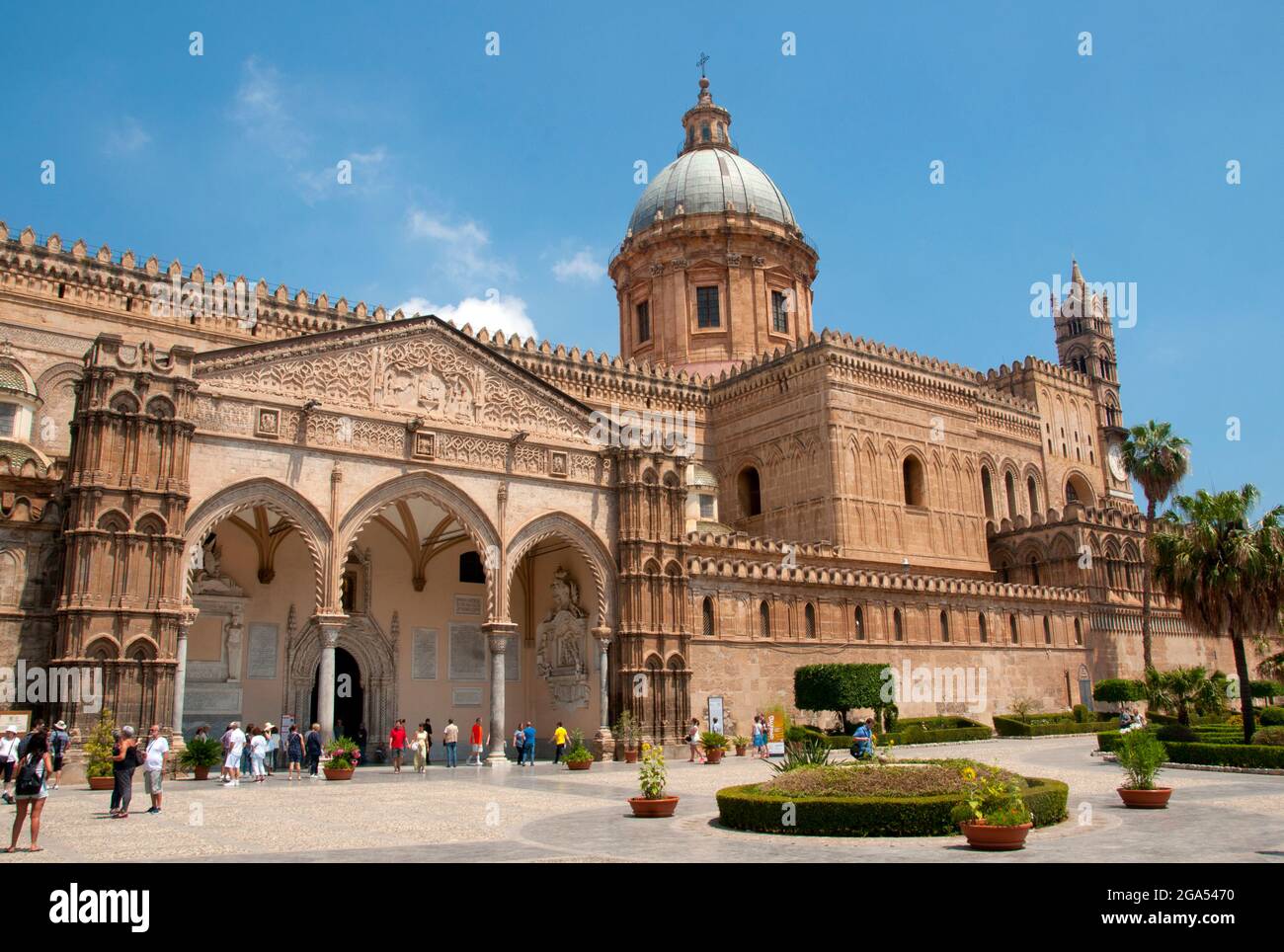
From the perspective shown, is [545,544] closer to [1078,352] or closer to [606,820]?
[606,820]

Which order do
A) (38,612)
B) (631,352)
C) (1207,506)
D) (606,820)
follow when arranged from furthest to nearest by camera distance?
(631,352) < (1207,506) < (38,612) < (606,820)

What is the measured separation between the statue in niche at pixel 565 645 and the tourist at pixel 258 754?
10686 mm

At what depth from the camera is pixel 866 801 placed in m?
13.2

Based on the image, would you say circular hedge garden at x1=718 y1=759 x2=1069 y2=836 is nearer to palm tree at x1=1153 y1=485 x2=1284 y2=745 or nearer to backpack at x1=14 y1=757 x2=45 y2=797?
backpack at x1=14 y1=757 x2=45 y2=797

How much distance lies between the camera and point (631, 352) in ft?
188

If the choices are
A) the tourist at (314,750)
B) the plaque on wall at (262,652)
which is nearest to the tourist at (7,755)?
the tourist at (314,750)

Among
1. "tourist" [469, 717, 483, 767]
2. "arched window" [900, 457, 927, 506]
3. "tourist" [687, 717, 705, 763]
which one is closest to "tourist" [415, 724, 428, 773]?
"tourist" [469, 717, 483, 767]

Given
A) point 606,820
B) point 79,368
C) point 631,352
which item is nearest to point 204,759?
point 606,820

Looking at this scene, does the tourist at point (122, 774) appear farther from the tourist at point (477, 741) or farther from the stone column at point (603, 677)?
the stone column at point (603, 677)

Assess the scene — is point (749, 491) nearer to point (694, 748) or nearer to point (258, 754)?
point (694, 748)

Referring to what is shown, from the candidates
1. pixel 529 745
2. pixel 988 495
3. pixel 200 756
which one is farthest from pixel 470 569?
pixel 988 495

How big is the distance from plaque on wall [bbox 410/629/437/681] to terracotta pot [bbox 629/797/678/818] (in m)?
18.8

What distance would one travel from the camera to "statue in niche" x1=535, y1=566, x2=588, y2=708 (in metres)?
32.9
